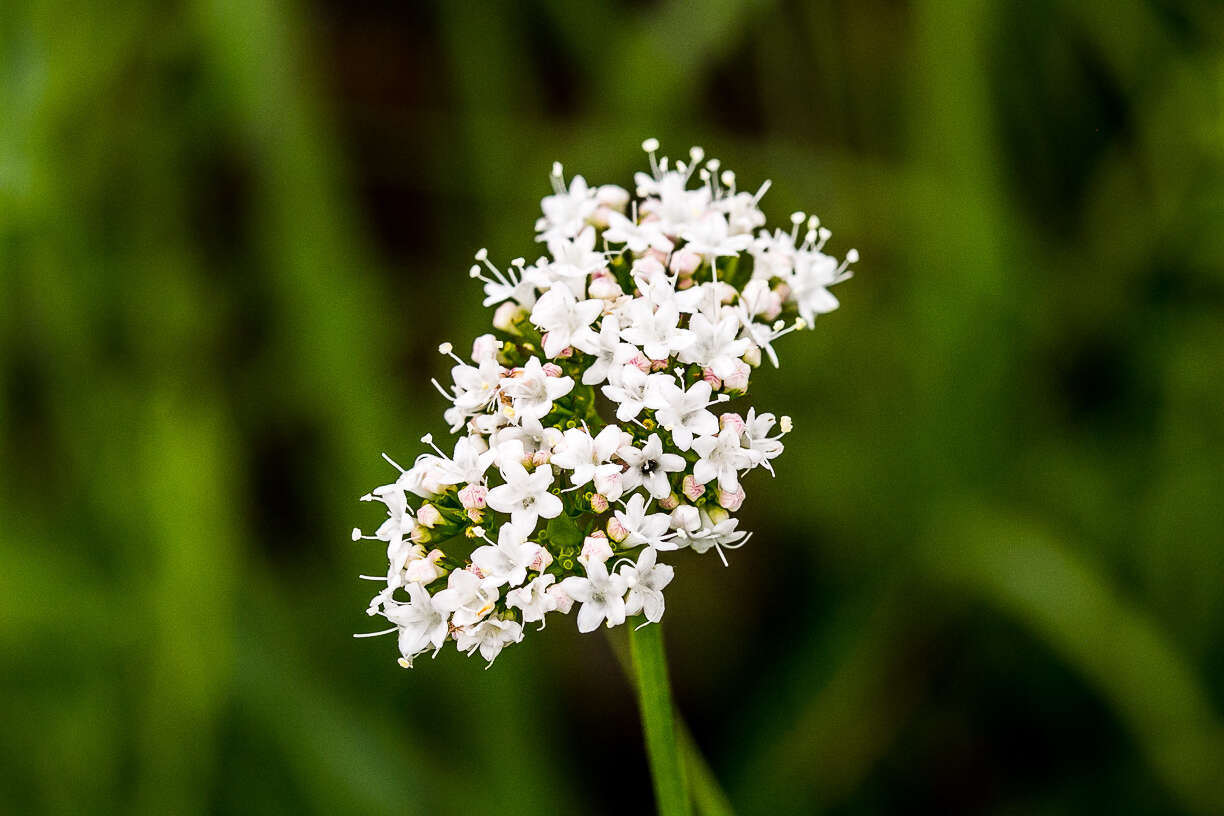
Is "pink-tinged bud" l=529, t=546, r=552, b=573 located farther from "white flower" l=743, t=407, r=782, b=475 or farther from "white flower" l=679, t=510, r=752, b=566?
"white flower" l=743, t=407, r=782, b=475

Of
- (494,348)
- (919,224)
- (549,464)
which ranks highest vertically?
(919,224)

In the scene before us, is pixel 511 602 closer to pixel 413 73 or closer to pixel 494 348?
pixel 494 348

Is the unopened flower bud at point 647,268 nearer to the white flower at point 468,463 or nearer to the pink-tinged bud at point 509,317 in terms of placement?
the pink-tinged bud at point 509,317

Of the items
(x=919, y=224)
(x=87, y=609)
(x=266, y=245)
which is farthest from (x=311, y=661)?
(x=919, y=224)

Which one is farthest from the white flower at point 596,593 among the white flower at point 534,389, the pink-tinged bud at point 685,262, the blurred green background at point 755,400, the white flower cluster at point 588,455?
the blurred green background at point 755,400

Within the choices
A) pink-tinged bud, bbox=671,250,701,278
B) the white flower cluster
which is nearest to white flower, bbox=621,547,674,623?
the white flower cluster

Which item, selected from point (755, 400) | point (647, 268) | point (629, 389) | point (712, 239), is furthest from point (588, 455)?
point (755, 400)
